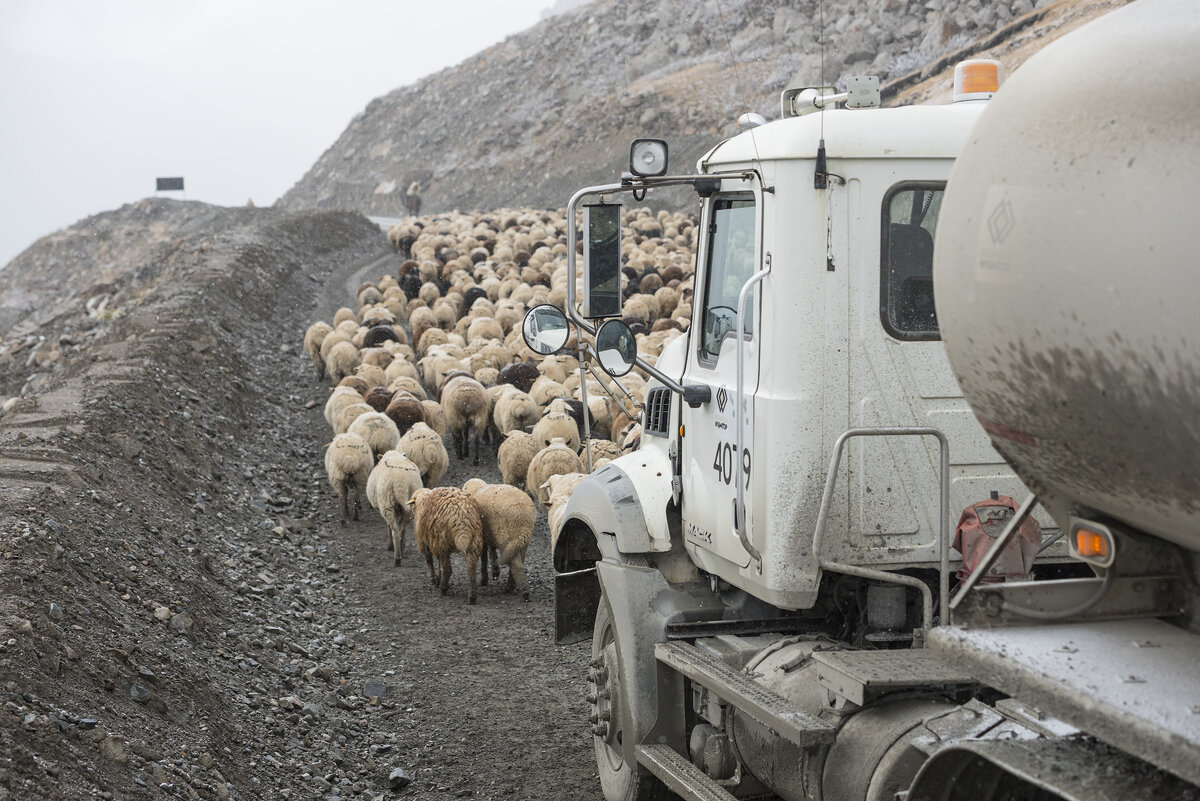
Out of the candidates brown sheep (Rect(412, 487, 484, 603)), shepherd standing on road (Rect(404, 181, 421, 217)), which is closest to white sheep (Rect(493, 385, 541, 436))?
brown sheep (Rect(412, 487, 484, 603))

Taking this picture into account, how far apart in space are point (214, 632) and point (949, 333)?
604cm

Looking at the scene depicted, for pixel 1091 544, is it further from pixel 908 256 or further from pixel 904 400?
pixel 908 256

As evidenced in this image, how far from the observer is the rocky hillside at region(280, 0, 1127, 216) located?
45.3 m

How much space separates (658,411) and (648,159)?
1295 millimetres

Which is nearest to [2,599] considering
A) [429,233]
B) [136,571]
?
[136,571]

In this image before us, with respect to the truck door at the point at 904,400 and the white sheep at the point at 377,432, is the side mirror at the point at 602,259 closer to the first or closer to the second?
the truck door at the point at 904,400

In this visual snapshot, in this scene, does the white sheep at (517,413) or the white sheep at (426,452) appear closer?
the white sheep at (426,452)

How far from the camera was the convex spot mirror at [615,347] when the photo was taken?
172 inches

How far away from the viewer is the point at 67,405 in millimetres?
11242

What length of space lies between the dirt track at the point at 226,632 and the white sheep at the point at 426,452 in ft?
2.28

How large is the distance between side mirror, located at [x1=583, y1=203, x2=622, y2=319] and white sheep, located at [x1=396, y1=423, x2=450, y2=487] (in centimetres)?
→ 724

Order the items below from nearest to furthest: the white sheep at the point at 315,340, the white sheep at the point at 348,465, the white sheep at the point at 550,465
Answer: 1. the white sheep at the point at 550,465
2. the white sheep at the point at 348,465
3. the white sheep at the point at 315,340

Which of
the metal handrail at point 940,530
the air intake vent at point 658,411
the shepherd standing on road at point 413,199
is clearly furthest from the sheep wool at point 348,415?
the shepherd standing on road at point 413,199

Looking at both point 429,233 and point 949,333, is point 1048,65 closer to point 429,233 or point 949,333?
point 949,333
